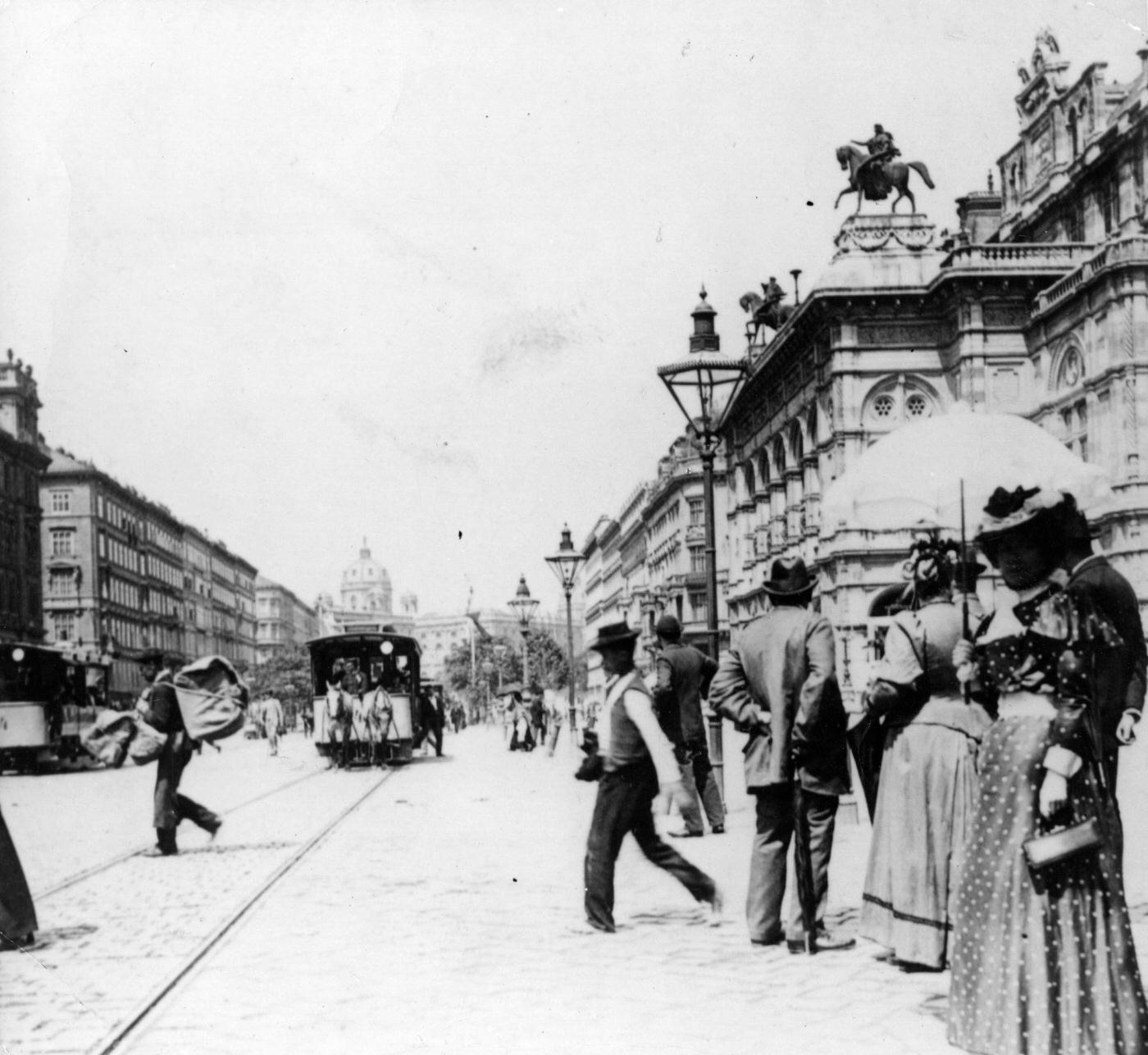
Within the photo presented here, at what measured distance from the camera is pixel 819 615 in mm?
7602

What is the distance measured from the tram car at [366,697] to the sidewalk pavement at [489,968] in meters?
15.1

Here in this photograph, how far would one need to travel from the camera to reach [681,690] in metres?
12.4

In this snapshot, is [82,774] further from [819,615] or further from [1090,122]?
[1090,122]

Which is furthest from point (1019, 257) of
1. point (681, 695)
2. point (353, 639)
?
point (681, 695)

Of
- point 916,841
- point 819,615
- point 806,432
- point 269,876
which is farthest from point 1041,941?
point 806,432

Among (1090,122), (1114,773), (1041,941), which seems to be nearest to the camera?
(1041,941)

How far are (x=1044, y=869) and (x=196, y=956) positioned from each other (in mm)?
4516

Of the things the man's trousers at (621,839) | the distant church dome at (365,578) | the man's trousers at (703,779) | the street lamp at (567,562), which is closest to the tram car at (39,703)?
the distant church dome at (365,578)

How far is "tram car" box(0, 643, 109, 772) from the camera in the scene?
88.3 feet

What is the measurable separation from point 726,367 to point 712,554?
175 cm

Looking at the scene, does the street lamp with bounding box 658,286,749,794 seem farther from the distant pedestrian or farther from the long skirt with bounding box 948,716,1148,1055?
the distant pedestrian

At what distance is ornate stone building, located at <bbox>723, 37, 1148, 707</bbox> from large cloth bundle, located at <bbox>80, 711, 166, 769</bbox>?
26467 mm

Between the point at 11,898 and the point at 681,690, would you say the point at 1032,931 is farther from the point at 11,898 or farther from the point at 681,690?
the point at 681,690

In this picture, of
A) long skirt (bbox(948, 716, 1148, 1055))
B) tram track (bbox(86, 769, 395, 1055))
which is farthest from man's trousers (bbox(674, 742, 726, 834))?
long skirt (bbox(948, 716, 1148, 1055))
